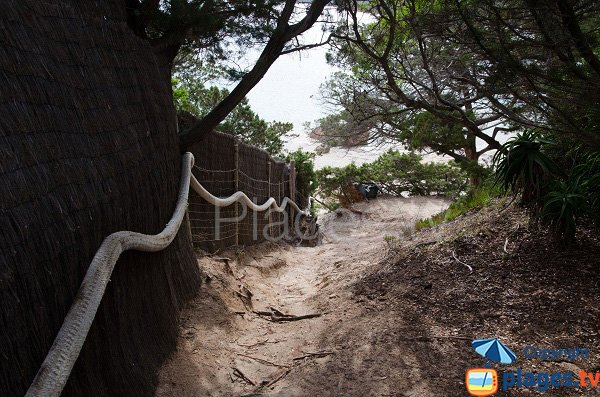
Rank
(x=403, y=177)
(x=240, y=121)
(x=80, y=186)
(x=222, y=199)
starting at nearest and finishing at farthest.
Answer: (x=80, y=186), (x=222, y=199), (x=240, y=121), (x=403, y=177)

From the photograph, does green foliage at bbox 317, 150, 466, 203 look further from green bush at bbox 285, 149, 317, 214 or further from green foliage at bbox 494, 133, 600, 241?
green foliage at bbox 494, 133, 600, 241

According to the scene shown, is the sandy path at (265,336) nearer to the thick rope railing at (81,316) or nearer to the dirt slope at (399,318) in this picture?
the dirt slope at (399,318)

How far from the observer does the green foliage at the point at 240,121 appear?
11.7 m

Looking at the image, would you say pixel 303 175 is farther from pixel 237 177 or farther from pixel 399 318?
pixel 399 318

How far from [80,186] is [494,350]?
8.06 ft

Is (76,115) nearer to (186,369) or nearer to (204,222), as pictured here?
(186,369)

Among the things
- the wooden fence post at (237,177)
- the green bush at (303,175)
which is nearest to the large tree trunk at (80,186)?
the wooden fence post at (237,177)

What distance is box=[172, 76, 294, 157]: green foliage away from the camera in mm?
11711

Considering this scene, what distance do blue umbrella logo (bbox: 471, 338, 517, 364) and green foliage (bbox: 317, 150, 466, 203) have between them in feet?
45.0

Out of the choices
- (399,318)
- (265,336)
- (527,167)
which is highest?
(527,167)

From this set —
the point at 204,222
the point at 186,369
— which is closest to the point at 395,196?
the point at 204,222

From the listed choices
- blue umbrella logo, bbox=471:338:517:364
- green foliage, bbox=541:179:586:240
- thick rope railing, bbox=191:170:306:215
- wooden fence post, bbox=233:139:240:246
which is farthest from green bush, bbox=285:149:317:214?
blue umbrella logo, bbox=471:338:517:364

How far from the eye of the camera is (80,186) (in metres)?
1.80

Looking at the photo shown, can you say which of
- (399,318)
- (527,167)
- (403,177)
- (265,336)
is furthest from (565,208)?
(403,177)
